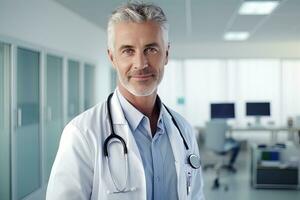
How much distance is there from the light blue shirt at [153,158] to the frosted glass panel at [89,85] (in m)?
4.56

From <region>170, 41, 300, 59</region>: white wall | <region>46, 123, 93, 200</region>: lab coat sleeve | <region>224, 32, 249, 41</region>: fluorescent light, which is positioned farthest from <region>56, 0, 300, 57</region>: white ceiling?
<region>46, 123, 93, 200</region>: lab coat sleeve

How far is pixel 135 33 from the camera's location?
0.96m

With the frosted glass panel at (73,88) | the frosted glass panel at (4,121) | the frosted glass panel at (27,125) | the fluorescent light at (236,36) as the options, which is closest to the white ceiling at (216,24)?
the fluorescent light at (236,36)

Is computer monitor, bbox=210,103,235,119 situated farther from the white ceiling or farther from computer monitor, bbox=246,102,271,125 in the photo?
the white ceiling

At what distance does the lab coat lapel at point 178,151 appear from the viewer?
109cm

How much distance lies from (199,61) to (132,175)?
295 inches

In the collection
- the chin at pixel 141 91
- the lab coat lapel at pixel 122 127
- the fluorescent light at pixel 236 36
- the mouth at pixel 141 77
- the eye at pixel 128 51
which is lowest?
the lab coat lapel at pixel 122 127

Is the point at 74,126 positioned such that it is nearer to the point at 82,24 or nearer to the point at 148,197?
the point at 148,197

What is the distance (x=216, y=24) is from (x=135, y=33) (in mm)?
4779

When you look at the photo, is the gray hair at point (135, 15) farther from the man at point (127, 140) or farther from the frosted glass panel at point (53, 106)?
the frosted glass panel at point (53, 106)

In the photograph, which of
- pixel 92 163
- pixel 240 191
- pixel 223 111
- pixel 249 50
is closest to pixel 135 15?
pixel 92 163

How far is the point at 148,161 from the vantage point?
1077mm

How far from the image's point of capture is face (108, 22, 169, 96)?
3.18 ft

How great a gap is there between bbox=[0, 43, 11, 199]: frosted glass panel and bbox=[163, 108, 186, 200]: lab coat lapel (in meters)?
2.29
